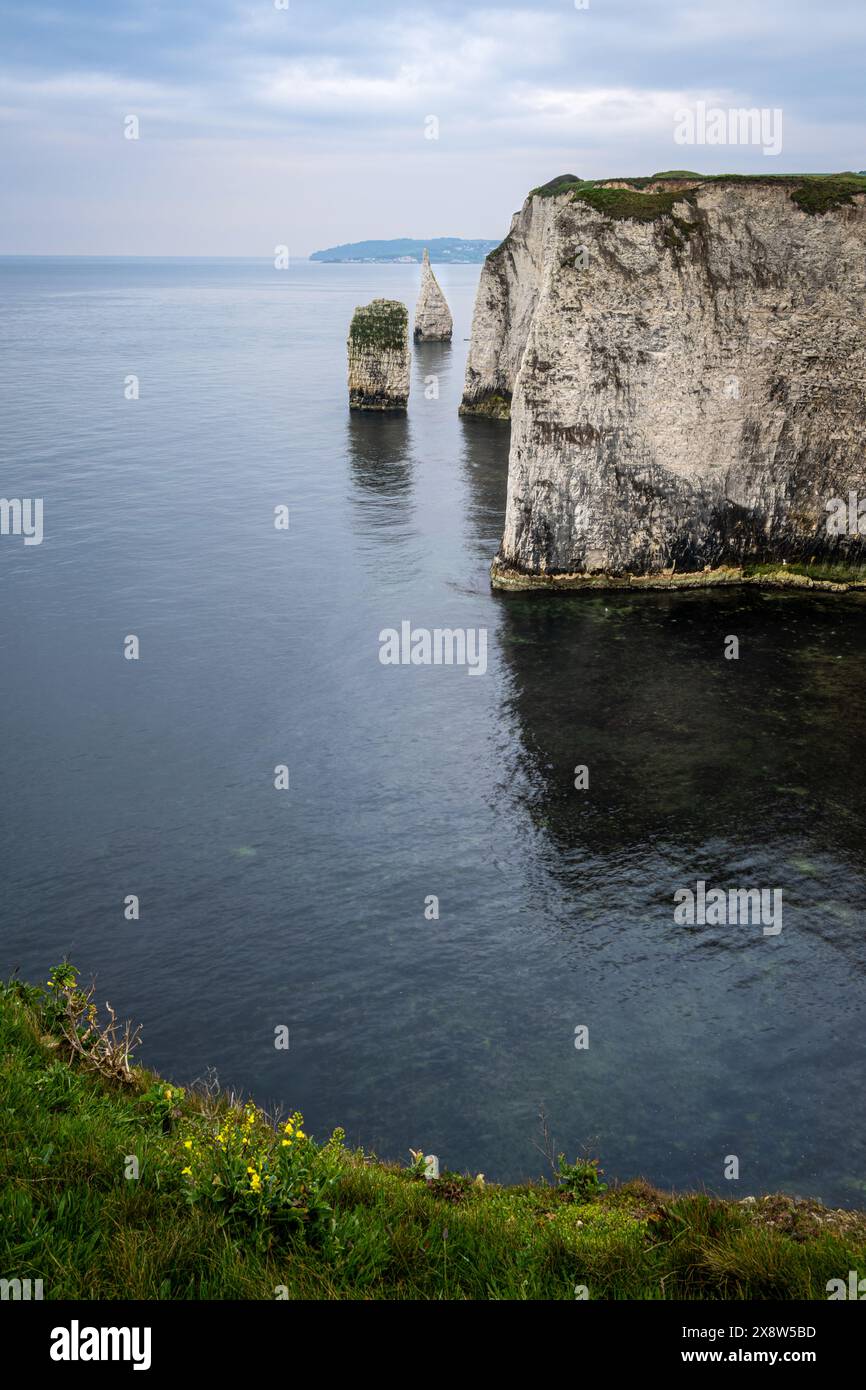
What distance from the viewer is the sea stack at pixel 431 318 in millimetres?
156125

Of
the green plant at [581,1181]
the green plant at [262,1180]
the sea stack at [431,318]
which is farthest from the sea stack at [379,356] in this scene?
the green plant at [262,1180]

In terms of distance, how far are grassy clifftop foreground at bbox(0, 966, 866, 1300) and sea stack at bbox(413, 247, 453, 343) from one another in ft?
511

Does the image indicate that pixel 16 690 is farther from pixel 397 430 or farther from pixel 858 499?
pixel 397 430

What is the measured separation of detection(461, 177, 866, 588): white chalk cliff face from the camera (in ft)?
154

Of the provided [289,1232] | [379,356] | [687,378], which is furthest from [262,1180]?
[379,356]

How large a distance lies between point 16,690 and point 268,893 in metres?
17.7

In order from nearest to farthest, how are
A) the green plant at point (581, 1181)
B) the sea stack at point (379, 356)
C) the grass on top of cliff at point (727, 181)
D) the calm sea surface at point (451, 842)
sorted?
the green plant at point (581, 1181)
the calm sea surface at point (451, 842)
the grass on top of cliff at point (727, 181)
the sea stack at point (379, 356)

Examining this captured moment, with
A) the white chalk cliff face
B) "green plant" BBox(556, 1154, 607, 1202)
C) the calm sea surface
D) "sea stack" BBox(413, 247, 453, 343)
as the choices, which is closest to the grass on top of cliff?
the white chalk cliff face

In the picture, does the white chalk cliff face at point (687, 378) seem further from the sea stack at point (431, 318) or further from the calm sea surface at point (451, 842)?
the sea stack at point (431, 318)

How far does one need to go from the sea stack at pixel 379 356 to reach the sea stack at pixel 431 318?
208 ft

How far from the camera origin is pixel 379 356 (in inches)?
3725

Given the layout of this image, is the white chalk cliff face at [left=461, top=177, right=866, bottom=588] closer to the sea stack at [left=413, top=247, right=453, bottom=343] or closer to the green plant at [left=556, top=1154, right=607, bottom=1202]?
the green plant at [left=556, top=1154, right=607, bottom=1202]

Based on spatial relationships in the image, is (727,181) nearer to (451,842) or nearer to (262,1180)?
(451,842)

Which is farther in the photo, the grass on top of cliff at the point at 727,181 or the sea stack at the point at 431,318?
the sea stack at the point at 431,318
